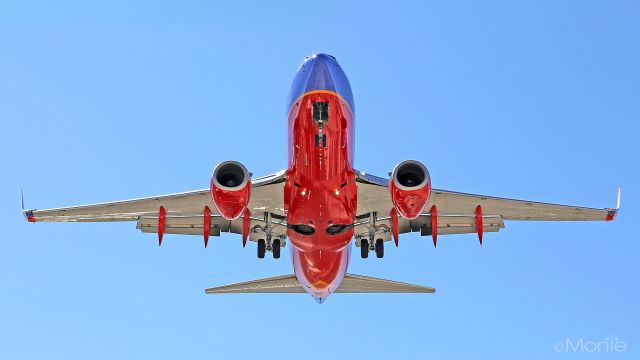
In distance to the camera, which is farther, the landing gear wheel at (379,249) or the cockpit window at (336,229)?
the landing gear wheel at (379,249)

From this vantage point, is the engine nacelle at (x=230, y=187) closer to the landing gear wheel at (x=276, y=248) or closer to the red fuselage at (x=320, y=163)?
the red fuselage at (x=320, y=163)

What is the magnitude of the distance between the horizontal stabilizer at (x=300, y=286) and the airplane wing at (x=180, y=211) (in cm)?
220

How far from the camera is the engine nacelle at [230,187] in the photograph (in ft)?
85.9

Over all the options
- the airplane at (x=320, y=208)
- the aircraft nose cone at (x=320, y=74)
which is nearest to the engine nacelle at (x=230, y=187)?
the airplane at (x=320, y=208)

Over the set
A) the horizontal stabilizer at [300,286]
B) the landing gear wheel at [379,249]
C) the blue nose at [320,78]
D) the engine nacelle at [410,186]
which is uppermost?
the blue nose at [320,78]

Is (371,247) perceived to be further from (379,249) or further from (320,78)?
(320,78)

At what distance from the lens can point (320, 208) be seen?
2817cm

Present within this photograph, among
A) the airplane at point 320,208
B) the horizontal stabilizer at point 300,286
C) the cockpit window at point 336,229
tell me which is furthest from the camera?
the horizontal stabilizer at point 300,286

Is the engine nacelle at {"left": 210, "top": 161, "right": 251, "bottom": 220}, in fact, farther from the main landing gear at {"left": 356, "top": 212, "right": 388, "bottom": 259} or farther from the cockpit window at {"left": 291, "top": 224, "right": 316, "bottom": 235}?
the main landing gear at {"left": 356, "top": 212, "right": 388, "bottom": 259}

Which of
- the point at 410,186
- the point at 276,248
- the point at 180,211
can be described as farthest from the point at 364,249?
the point at 180,211

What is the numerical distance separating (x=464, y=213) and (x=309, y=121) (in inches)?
351

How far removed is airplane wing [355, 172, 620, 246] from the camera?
3033 centimetres

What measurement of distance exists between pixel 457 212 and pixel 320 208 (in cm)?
664

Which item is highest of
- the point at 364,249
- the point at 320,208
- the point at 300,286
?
the point at 320,208
